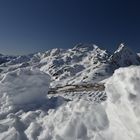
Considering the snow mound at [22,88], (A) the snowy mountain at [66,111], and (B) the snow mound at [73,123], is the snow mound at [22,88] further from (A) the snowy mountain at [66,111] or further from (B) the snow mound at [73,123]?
(B) the snow mound at [73,123]

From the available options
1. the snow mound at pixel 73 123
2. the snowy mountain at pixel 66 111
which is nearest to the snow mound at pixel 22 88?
the snowy mountain at pixel 66 111

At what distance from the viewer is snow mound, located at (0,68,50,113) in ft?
48.7

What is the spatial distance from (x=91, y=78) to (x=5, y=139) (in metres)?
182

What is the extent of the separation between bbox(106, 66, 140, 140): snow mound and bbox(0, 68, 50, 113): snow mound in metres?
6.52

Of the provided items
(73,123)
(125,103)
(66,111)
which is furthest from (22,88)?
(125,103)

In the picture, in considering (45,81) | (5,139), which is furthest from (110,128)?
(45,81)

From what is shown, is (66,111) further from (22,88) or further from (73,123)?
(22,88)

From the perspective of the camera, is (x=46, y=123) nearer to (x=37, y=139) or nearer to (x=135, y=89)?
(x=37, y=139)

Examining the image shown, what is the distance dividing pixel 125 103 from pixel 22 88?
8492 mm

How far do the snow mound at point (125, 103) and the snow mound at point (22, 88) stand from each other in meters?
6.52

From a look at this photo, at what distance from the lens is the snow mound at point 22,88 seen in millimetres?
14844

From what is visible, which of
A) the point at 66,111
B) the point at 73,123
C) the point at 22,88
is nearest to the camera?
the point at 73,123

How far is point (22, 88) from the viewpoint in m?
15.7

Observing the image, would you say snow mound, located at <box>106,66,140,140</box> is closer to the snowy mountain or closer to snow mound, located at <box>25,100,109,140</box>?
the snowy mountain
